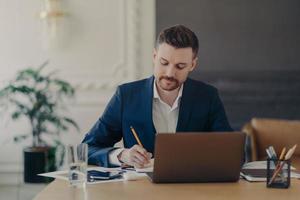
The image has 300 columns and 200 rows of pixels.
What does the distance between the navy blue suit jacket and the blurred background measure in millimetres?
2097

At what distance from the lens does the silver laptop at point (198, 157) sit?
1.65m

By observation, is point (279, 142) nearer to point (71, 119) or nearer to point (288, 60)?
point (288, 60)

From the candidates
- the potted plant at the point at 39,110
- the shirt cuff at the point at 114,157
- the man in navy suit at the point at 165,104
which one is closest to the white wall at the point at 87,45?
the potted plant at the point at 39,110

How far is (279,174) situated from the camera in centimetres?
169

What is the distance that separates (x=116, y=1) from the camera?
4473 millimetres

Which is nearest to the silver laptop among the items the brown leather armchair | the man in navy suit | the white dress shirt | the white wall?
the man in navy suit

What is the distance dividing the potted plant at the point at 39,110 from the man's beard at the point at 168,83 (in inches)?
80.4

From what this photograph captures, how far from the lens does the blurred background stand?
436 cm

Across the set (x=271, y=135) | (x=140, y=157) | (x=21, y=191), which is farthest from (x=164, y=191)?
(x=21, y=191)

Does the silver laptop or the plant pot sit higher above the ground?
the silver laptop

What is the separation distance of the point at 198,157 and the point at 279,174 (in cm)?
26

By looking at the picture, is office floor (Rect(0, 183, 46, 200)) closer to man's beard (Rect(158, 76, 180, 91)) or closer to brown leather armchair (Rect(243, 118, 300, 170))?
brown leather armchair (Rect(243, 118, 300, 170))

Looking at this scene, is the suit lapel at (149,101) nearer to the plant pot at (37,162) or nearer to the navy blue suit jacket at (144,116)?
the navy blue suit jacket at (144,116)

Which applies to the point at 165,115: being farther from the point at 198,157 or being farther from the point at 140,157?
the point at 198,157
